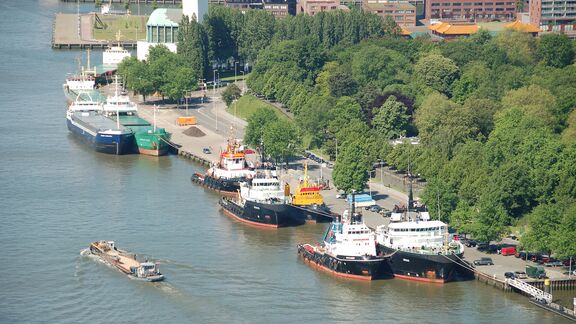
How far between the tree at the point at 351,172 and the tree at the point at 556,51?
1748 inches

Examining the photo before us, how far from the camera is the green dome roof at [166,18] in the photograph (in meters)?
147

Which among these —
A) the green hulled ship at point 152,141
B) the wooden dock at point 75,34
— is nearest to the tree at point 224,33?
the wooden dock at point 75,34

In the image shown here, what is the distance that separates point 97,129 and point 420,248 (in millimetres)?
41820

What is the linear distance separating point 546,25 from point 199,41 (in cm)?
5093

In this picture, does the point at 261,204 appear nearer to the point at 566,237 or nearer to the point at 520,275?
the point at 520,275

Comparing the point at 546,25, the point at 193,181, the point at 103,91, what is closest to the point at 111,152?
the point at 193,181

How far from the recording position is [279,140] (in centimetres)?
10094

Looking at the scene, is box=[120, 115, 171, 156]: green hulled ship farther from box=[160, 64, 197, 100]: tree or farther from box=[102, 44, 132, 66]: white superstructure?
box=[102, 44, 132, 66]: white superstructure

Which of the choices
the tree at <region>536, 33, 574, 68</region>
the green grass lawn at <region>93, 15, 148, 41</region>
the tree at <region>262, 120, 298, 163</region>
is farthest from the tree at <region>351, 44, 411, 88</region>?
the green grass lawn at <region>93, 15, 148, 41</region>

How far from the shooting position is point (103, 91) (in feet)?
447

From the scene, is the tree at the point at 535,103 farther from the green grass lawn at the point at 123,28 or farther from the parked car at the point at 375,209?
the green grass lawn at the point at 123,28

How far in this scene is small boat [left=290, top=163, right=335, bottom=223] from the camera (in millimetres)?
87938

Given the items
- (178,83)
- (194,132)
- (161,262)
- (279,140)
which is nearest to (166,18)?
(178,83)

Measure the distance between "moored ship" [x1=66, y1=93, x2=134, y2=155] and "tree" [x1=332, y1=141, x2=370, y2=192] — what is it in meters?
22.5
